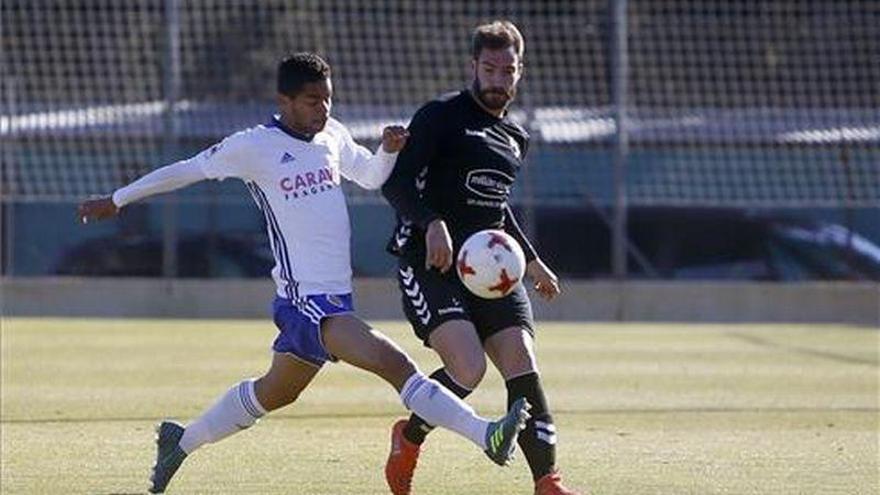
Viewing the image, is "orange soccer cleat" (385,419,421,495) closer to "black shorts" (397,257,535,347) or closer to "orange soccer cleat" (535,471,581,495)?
"black shorts" (397,257,535,347)

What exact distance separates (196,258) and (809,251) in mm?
7311

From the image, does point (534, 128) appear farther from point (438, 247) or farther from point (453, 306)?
point (438, 247)

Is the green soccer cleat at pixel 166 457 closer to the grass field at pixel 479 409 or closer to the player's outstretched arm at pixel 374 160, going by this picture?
the grass field at pixel 479 409

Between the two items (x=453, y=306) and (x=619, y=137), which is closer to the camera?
(x=453, y=306)

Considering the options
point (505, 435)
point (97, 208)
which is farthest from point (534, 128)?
point (505, 435)

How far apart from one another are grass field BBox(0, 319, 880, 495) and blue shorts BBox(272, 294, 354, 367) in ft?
2.55

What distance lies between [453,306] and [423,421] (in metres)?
0.50

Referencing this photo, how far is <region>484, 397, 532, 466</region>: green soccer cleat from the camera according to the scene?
26.8ft

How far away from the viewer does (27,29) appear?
2723 centimetres

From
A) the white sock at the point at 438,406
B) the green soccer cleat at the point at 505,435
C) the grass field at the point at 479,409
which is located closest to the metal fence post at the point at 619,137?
the grass field at the point at 479,409

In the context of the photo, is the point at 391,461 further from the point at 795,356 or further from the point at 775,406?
the point at 795,356

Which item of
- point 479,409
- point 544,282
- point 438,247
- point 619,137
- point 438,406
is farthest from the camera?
point 619,137

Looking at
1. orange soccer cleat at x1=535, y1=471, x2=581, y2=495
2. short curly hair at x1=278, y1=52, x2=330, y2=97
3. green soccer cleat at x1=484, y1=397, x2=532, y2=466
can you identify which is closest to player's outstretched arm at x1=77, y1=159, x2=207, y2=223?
short curly hair at x1=278, y1=52, x2=330, y2=97

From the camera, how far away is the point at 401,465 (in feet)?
30.2
